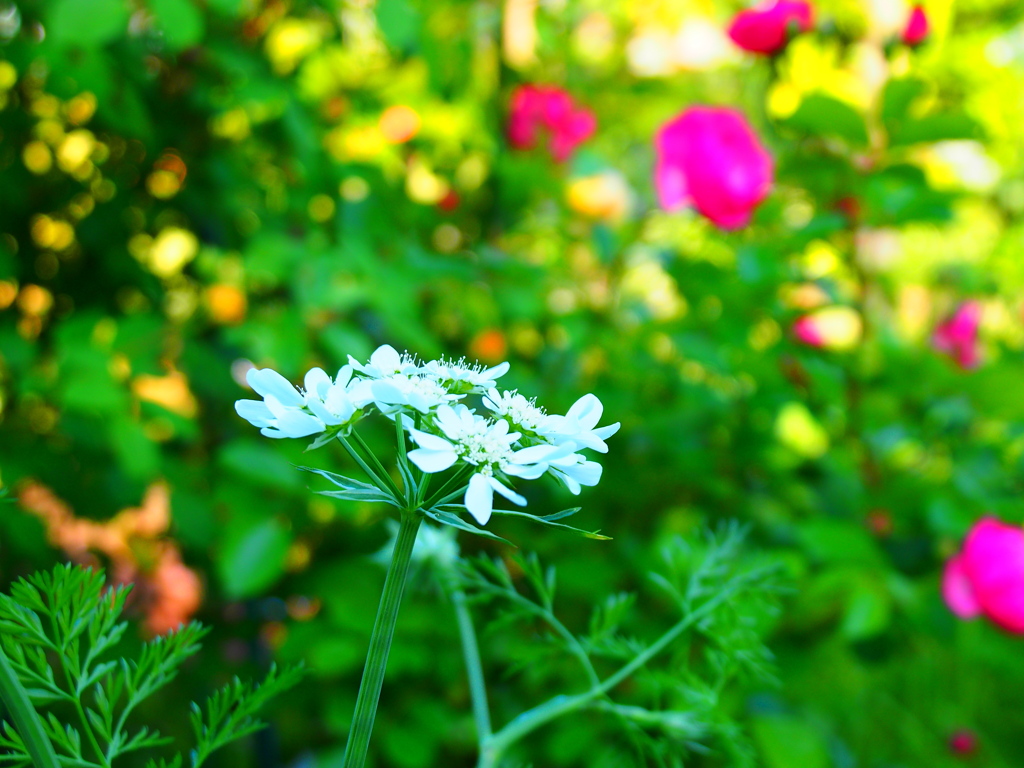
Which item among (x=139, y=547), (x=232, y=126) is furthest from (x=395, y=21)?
(x=139, y=547)

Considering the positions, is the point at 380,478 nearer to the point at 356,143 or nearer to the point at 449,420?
the point at 449,420

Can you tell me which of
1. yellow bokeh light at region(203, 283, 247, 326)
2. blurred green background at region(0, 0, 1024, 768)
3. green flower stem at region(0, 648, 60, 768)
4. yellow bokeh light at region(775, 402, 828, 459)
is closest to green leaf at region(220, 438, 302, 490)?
blurred green background at region(0, 0, 1024, 768)

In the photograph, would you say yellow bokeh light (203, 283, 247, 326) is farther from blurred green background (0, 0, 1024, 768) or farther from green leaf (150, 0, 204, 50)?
green leaf (150, 0, 204, 50)

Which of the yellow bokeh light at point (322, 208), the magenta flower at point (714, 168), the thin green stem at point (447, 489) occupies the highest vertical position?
the magenta flower at point (714, 168)

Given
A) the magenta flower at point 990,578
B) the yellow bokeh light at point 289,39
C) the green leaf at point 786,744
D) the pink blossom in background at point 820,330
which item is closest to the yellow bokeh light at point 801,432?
the pink blossom in background at point 820,330

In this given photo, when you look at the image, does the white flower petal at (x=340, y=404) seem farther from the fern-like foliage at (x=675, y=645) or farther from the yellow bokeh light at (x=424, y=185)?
the yellow bokeh light at (x=424, y=185)

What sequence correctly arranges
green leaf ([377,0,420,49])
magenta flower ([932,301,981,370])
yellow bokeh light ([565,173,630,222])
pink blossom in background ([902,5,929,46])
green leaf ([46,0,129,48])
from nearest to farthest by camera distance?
green leaf ([46,0,129,48])
green leaf ([377,0,420,49])
pink blossom in background ([902,5,929,46])
magenta flower ([932,301,981,370])
yellow bokeh light ([565,173,630,222])
